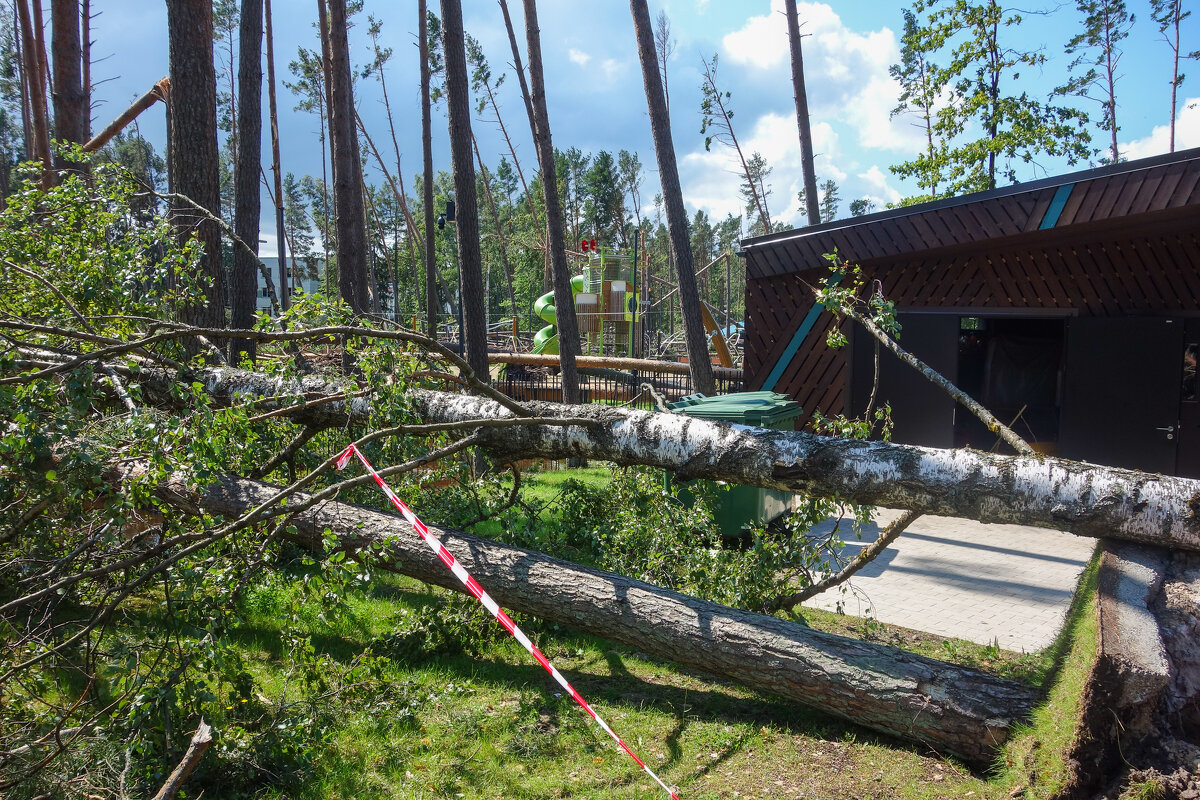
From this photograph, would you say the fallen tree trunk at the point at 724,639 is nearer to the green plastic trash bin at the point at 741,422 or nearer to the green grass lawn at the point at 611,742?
the green grass lawn at the point at 611,742

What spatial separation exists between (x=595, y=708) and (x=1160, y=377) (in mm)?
8529

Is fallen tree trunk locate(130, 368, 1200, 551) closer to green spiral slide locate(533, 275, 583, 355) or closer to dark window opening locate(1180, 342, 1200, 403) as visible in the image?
dark window opening locate(1180, 342, 1200, 403)

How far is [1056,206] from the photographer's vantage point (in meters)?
8.69

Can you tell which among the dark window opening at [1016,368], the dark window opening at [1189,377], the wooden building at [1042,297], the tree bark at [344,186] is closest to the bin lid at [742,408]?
the wooden building at [1042,297]

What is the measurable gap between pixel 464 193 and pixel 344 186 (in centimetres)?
398

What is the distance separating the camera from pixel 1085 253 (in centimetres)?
940

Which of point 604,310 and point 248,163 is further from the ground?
point 248,163

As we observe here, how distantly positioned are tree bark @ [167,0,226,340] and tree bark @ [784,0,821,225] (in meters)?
10.8

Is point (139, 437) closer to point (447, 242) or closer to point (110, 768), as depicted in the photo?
point (110, 768)

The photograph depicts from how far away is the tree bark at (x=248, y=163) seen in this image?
1022cm

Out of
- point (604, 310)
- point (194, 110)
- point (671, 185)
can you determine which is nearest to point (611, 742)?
point (194, 110)

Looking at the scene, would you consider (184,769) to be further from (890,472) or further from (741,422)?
(741,422)

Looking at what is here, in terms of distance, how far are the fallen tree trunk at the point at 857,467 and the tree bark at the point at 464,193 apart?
4921mm

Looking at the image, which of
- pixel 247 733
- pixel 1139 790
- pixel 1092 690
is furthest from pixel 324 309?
pixel 1139 790
